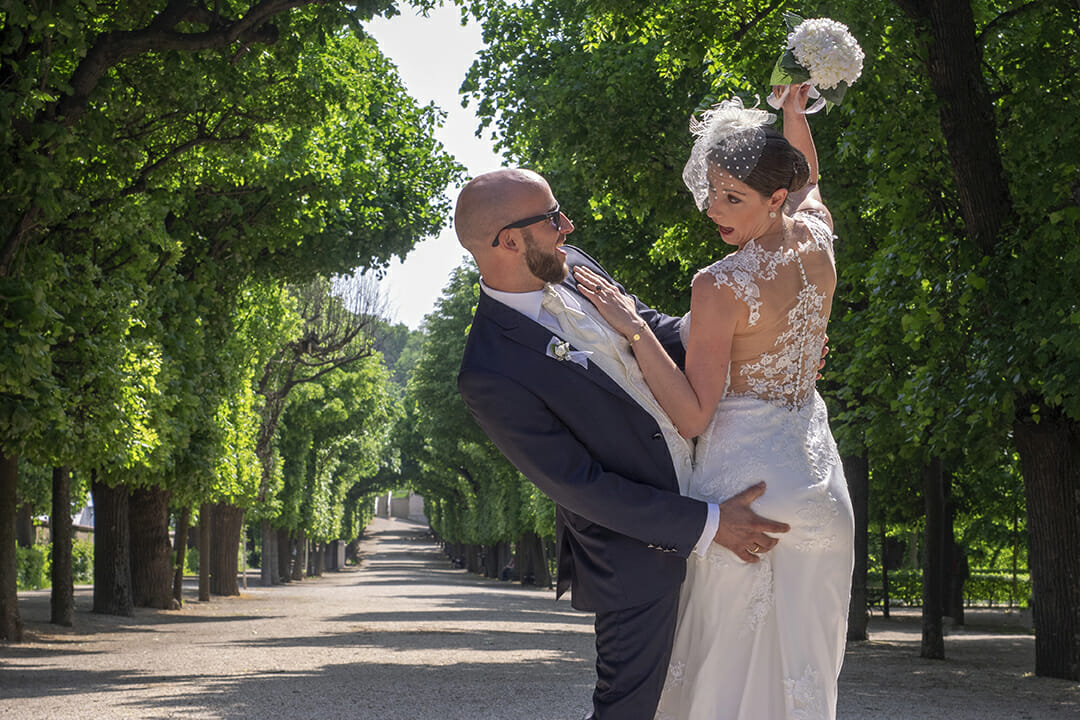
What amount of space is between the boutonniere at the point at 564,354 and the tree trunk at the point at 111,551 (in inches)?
857

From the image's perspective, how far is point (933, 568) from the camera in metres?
18.3

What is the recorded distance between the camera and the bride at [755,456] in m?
3.55

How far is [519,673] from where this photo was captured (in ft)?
48.0

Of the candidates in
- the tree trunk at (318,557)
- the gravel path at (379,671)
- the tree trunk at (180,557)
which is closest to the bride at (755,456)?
the gravel path at (379,671)

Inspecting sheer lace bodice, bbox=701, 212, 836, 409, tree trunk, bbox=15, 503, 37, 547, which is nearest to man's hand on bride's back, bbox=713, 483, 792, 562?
sheer lace bodice, bbox=701, 212, 836, 409

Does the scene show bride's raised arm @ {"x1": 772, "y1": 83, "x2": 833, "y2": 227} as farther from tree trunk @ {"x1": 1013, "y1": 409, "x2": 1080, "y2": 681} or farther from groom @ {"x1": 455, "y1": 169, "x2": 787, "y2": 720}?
tree trunk @ {"x1": 1013, "y1": 409, "x2": 1080, "y2": 681}

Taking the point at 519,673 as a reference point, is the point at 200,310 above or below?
above

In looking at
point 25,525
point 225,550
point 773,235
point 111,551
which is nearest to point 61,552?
point 111,551

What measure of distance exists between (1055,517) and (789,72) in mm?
11269

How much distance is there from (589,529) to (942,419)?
33.8 ft

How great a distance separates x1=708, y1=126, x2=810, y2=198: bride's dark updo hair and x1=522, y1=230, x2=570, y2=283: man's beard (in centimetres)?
56

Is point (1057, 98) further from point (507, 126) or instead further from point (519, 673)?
point (507, 126)

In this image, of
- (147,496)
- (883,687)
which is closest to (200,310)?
(147,496)

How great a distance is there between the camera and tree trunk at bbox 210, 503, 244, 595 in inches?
1457
